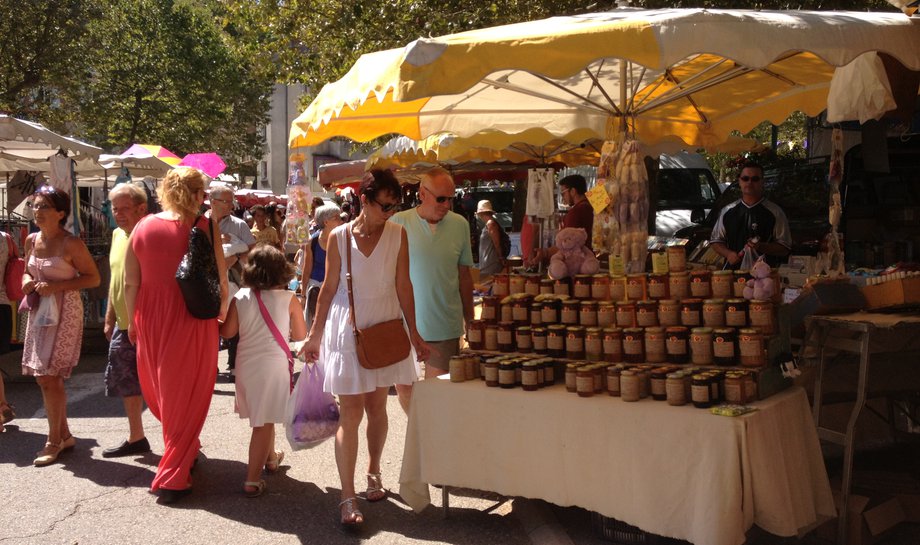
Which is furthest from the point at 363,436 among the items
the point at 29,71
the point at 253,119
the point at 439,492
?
the point at 253,119

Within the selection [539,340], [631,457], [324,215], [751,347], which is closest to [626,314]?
[539,340]

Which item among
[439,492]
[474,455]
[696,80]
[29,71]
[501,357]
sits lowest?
[439,492]

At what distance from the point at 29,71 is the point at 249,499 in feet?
76.1

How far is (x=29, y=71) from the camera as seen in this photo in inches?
988

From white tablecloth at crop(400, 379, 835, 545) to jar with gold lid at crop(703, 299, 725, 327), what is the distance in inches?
18.2

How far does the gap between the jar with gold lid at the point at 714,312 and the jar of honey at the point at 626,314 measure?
1.27 feet

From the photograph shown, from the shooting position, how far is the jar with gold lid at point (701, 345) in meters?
4.55

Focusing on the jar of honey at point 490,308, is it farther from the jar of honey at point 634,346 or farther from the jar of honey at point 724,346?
the jar of honey at point 724,346

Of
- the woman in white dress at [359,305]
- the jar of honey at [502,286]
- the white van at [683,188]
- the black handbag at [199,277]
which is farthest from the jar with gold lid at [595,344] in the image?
the white van at [683,188]

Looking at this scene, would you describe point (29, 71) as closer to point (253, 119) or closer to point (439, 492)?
point (253, 119)

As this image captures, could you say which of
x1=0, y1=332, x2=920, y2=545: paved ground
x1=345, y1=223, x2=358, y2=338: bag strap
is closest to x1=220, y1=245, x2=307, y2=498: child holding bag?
x1=0, y1=332, x2=920, y2=545: paved ground

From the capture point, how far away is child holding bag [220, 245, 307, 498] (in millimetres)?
5730

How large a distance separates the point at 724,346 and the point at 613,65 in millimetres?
3283

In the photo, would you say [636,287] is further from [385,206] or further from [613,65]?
[613,65]
